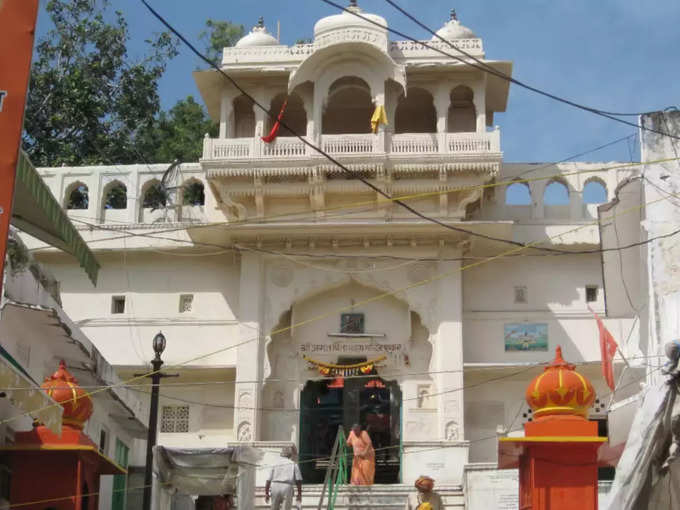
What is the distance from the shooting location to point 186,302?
22.9 meters

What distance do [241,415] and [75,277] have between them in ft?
14.8

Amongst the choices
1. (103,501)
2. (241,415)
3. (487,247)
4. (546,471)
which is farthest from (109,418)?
(546,471)

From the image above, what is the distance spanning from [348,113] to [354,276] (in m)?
3.85

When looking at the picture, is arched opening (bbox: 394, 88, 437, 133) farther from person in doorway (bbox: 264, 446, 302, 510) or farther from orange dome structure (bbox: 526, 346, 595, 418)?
orange dome structure (bbox: 526, 346, 595, 418)

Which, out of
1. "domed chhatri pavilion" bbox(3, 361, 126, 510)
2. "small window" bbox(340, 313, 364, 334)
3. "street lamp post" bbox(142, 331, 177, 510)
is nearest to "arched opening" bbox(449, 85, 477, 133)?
"small window" bbox(340, 313, 364, 334)

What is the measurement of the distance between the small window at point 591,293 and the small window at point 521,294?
43.9 inches

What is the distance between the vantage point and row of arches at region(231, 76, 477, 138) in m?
23.2

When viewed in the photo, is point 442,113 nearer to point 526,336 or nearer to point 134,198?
point 526,336

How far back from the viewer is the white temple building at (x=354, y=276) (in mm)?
21609

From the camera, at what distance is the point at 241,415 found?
21250 millimetres

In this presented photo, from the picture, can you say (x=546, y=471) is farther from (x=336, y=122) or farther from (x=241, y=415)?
(x=336, y=122)

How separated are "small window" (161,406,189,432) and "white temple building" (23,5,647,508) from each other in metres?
0.04

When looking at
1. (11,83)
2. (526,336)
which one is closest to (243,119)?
(526,336)

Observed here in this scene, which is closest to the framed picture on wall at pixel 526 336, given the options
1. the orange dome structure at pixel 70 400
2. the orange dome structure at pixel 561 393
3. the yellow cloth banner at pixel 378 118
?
the yellow cloth banner at pixel 378 118
